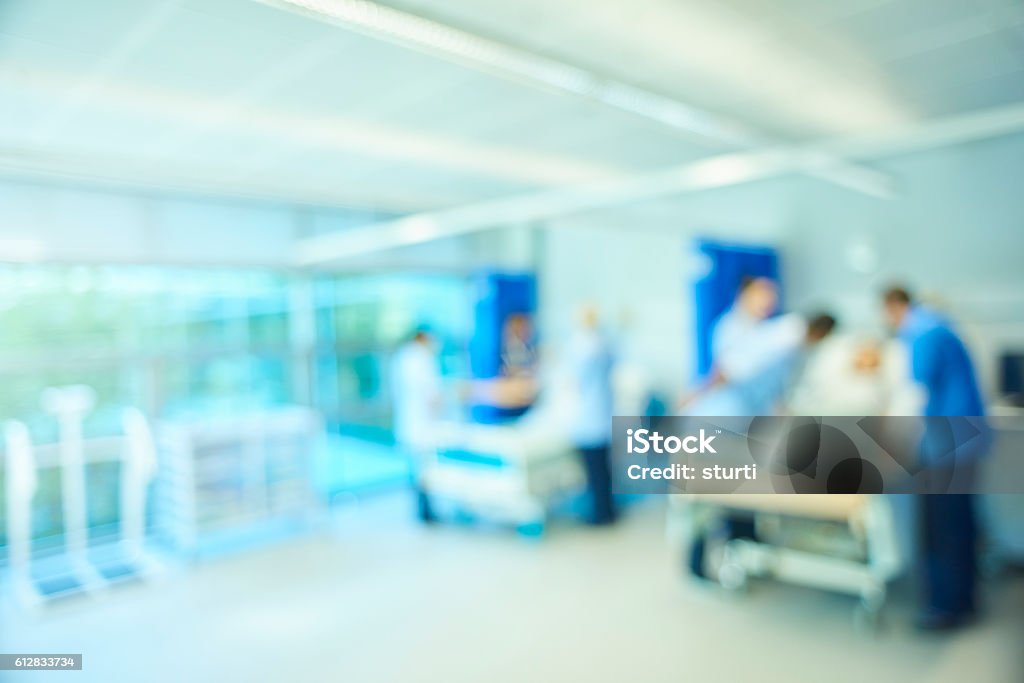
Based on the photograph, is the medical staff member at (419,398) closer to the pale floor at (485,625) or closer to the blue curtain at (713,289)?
the pale floor at (485,625)

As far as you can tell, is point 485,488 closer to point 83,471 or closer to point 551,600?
point 551,600

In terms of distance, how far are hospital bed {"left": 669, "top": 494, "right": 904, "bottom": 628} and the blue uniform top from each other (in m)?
0.48

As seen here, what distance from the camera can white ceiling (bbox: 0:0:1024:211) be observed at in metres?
2.05

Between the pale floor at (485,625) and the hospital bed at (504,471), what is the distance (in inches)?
10.9

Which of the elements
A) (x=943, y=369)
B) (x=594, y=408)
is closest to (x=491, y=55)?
(x=943, y=369)

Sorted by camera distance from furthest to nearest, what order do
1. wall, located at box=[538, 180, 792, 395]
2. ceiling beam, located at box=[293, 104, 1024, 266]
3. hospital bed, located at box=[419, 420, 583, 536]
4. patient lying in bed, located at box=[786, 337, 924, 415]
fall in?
wall, located at box=[538, 180, 792, 395]
hospital bed, located at box=[419, 420, 583, 536]
patient lying in bed, located at box=[786, 337, 924, 415]
ceiling beam, located at box=[293, 104, 1024, 266]

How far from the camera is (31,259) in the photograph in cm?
149

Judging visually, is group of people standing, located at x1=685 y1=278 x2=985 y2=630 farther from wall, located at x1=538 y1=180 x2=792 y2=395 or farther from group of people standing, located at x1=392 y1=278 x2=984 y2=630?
wall, located at x1=538 y1=180 x2=792 y2=395

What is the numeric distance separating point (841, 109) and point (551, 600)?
3.02 m

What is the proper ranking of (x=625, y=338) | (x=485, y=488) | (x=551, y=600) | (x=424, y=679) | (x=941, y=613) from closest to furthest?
1. (x=424, y=679)
2. (x=941, y=613)
3. (x=551, y=600)
4. (x=485, y=488)
5. (x=625, y=338)

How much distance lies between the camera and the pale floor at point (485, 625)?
1715 mm

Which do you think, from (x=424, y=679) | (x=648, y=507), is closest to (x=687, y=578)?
(x=648, y=507)

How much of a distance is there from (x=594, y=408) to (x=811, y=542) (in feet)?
4.84

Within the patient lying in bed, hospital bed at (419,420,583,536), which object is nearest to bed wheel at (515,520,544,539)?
hospital bed at (419,420,583,536)
